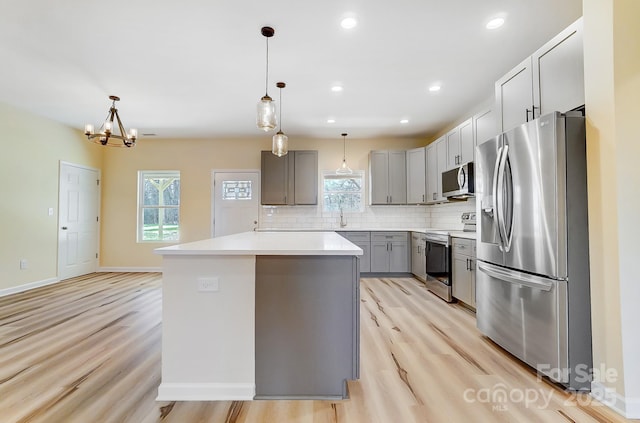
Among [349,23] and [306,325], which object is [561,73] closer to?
[349,23]

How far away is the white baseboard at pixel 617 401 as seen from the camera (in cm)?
160

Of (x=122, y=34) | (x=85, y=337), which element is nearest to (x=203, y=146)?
(x=122, y=34)

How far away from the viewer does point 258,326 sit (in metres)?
1.79

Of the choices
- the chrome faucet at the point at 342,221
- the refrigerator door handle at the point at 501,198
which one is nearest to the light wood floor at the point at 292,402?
the refrigerator door handle at the point at 501,198

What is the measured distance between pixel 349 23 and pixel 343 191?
3736 millimetres

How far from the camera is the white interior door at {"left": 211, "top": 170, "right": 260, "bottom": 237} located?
5.97m

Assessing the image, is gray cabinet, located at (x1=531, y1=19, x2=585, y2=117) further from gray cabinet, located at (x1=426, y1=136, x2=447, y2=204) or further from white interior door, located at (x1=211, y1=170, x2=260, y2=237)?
white interior door, located at (x1=211, y1=170, x2=260, y2=237)

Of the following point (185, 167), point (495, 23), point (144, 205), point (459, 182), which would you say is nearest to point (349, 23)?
point (495, 23)

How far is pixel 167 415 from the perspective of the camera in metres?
1.63

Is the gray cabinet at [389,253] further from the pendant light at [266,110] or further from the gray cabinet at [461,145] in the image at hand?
the pendant light at [266,110]

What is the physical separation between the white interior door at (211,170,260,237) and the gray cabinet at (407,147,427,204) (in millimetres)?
2929

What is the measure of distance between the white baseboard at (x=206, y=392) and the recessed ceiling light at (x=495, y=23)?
127 inches

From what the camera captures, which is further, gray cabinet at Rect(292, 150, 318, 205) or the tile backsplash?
the tile backsplash

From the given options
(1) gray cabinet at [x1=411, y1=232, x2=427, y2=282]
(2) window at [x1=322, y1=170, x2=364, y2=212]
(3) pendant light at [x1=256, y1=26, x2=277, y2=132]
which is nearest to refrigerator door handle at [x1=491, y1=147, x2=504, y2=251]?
(3) pendant light at [x1=256, y1=26, x2=277, y2=132]
